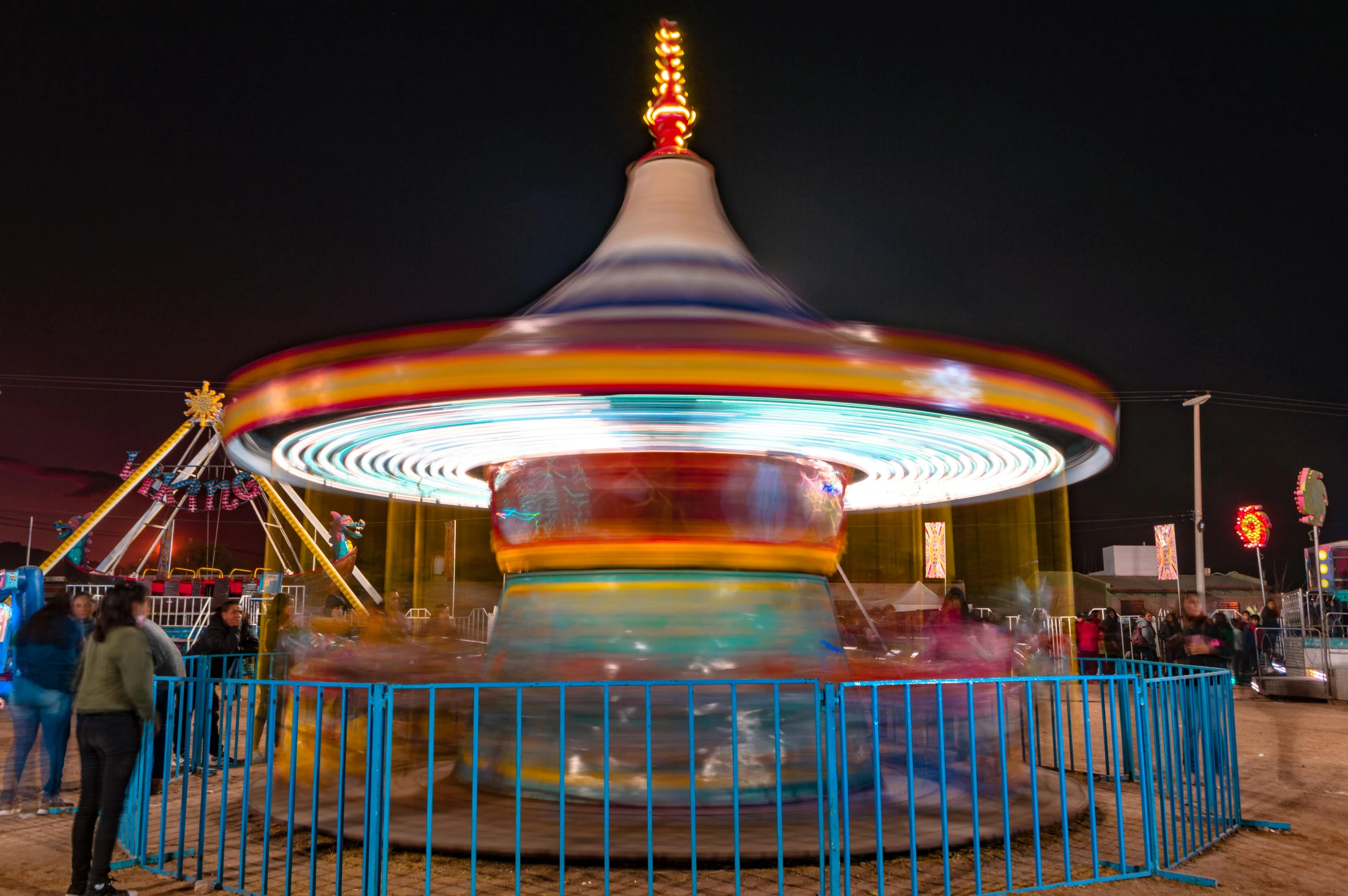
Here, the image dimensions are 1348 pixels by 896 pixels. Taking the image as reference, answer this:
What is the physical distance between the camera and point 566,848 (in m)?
4.83

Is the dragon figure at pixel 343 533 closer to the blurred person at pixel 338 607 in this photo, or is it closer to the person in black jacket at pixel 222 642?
the blurred person at pixel 338 607

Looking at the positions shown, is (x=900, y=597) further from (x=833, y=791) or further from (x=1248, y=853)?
(x=833, y=791)

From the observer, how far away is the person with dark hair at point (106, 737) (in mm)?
4309

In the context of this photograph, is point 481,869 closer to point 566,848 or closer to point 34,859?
point 566,848

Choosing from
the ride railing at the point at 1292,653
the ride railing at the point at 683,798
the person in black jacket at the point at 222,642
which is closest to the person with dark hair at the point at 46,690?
the ride railing at the point at 683,798

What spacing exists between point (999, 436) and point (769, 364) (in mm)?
2150

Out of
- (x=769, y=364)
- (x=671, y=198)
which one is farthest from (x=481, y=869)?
(x=671, y=198)

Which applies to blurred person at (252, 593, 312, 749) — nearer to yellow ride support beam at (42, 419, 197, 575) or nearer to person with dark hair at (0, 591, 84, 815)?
person with dark hair at (0, 591, 84, 815)

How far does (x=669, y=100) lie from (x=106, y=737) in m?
5.40

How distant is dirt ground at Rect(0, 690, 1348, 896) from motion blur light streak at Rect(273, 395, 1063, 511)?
2.21 metres

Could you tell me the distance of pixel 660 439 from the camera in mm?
6215

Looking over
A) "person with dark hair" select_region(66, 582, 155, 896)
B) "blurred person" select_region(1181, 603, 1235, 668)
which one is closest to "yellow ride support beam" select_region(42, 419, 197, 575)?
"person with dark hair" select_region(66, 582, 155, 896)

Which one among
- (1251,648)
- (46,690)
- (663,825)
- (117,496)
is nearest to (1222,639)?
(663,825)

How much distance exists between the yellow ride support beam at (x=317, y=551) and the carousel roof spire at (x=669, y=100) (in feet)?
47.7
